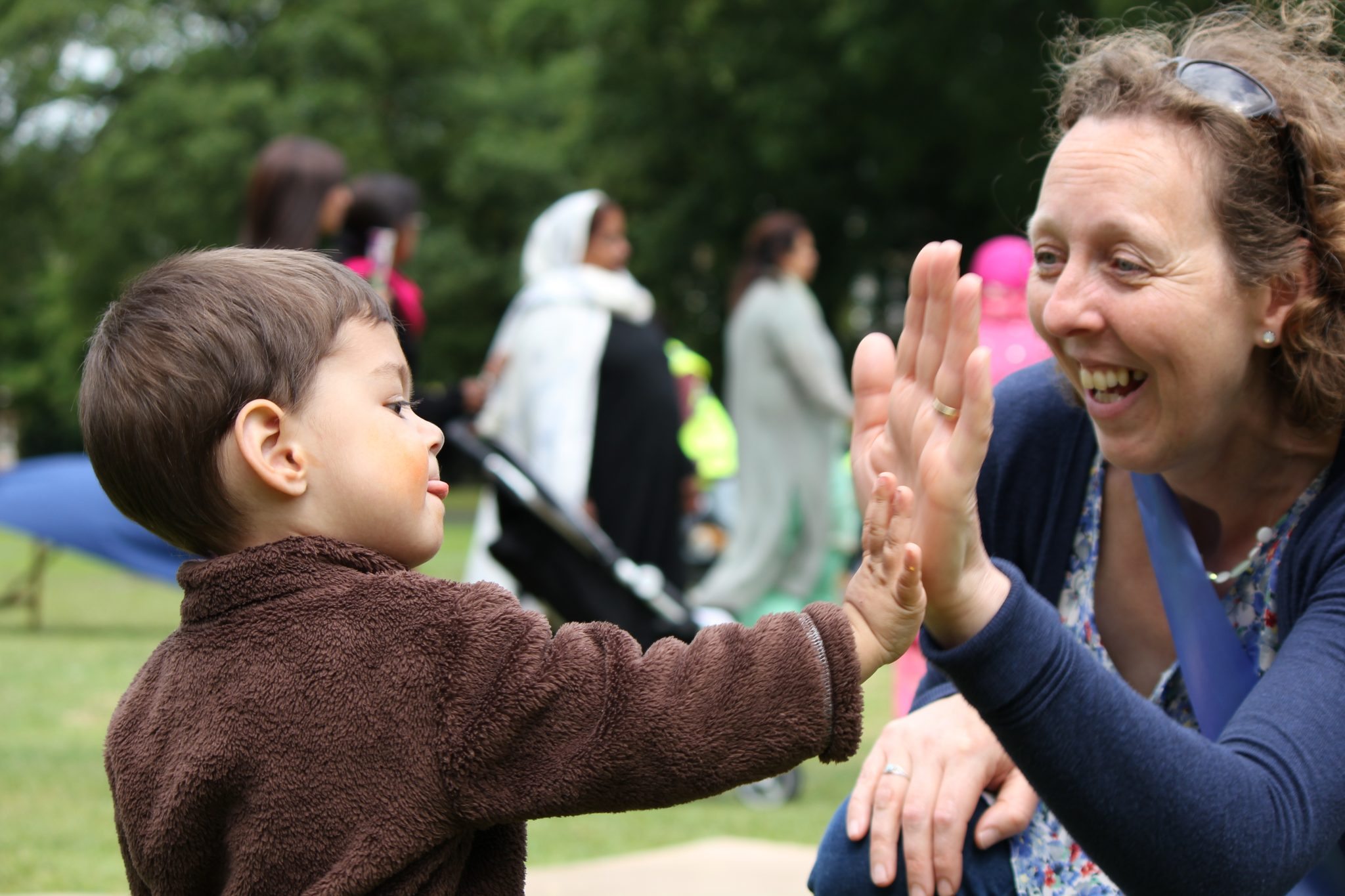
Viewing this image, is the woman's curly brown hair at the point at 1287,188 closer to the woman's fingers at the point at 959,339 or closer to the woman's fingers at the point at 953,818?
the woman's fingers at the point at 959,339

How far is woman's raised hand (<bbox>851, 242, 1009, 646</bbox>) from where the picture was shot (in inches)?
65.4

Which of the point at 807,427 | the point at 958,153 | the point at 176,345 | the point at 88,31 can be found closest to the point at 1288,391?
the point at 176,345

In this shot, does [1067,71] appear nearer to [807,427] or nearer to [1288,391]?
[1288,391]

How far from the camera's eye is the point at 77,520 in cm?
842

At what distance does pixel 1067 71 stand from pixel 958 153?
18.9 m

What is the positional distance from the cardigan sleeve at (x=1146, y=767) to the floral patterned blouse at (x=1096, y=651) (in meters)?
0.29

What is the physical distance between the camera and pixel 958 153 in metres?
20.4

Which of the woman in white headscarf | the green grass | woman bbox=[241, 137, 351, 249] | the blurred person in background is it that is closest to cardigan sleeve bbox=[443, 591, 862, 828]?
the green grass

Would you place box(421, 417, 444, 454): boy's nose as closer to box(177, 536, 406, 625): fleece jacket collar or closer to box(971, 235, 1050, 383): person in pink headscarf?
box(177, 536, 406, 625): fleece jacket collar

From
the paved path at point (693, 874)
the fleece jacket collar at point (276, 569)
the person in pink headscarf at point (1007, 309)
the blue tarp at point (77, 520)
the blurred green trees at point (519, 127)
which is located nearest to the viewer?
the fleece jacket collar at point (276, 569)

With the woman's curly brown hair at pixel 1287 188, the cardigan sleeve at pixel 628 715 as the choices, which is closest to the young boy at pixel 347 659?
the cardigan sleeve at pixel 628 715

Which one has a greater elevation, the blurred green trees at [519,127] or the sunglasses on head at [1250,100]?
the sunglasses on head at [1250,100]

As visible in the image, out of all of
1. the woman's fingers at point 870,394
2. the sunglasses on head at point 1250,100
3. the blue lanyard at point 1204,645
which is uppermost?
the sunglasses on head at point 1250,100

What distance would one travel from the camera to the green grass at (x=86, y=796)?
14.4ft
